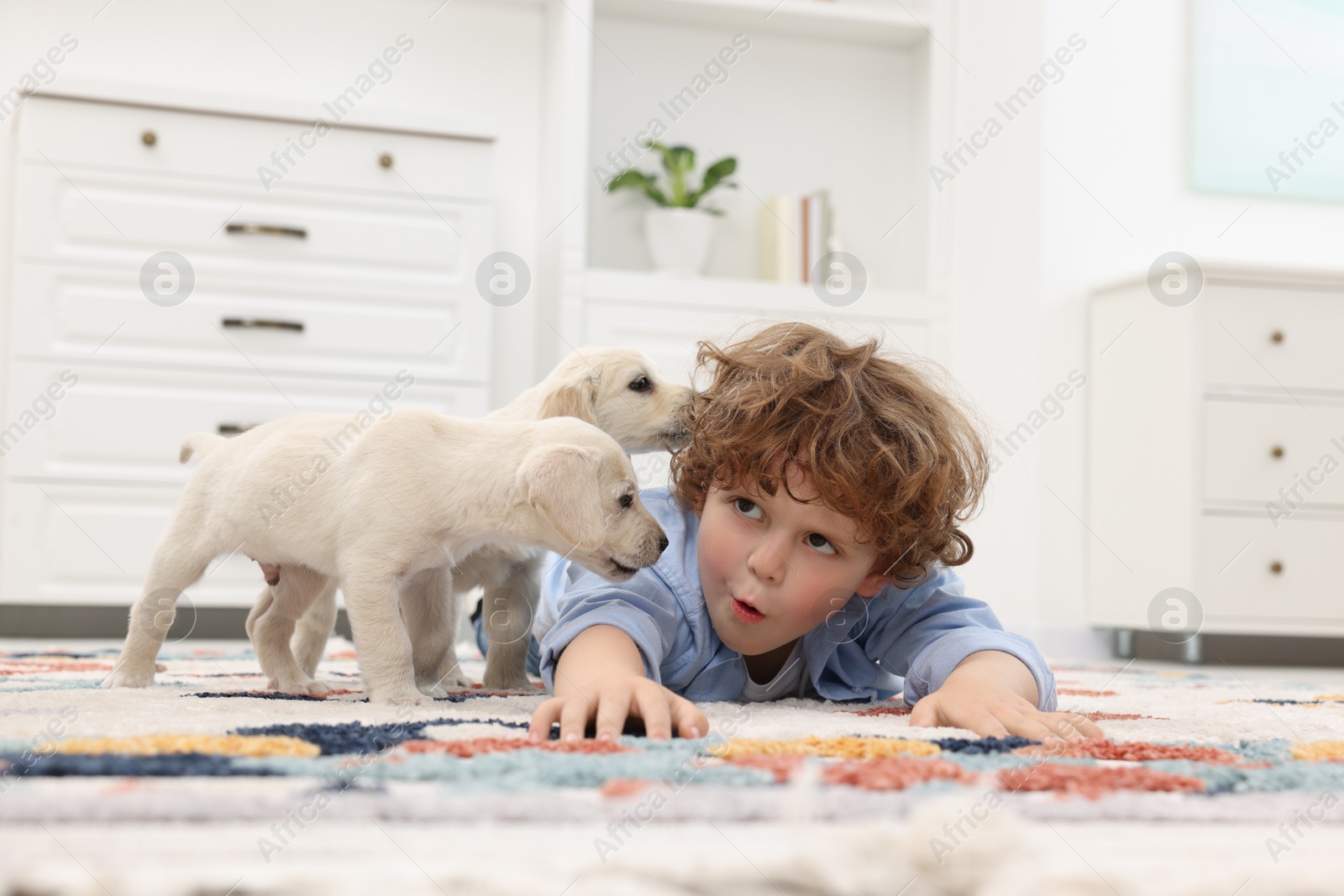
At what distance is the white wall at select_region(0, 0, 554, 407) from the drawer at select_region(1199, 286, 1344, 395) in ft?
Answer: 6.04

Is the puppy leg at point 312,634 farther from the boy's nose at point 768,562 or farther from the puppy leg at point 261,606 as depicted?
the boy's nose at point 768,562

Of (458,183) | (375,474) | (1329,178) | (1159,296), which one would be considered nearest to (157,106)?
(458,183)

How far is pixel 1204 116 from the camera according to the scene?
3.40 metres

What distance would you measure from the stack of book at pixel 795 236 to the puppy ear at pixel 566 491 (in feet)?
7.87

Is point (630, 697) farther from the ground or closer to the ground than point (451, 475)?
closer to the ground

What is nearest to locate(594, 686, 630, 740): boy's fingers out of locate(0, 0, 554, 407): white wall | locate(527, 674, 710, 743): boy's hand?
locate(527, 674, 710, 743): boy's hand

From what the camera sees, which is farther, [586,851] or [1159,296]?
[1159,296]

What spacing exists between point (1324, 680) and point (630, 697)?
2.00 metres

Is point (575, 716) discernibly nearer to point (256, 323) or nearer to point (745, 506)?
point (745, 506)

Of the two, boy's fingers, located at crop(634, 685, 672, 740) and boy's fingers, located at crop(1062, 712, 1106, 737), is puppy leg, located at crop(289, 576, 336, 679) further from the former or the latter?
boy's fingers, located at crop(1062, 712, 1106, 737)

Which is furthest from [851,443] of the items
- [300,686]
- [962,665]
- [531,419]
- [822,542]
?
[300,686]

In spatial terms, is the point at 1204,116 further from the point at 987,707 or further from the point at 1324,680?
the point at 987,707

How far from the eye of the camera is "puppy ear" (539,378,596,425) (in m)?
→ 1.44

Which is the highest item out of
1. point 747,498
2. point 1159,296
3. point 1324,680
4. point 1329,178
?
point 1329,178
